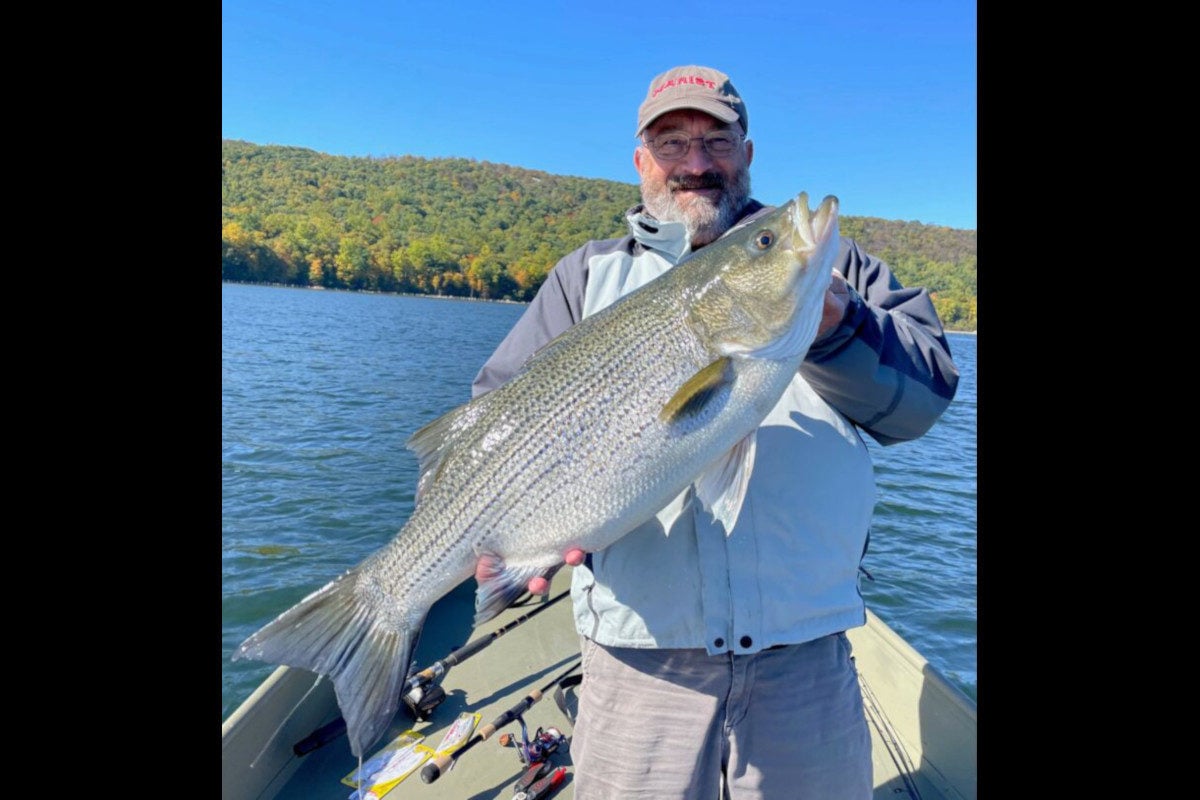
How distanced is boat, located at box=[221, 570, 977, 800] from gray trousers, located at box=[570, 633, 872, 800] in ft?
5.20

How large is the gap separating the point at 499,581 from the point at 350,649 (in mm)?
666

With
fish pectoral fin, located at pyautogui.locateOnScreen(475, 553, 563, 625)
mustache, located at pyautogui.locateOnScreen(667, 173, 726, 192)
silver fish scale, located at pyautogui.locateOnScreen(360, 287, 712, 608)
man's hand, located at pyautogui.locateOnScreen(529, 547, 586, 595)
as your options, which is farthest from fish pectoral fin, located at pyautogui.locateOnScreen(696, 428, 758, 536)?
mustache, located at pyautogui.locateOnScreen(667, 173, 726, 192)

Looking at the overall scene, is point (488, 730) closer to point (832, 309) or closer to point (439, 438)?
point (439, 438)

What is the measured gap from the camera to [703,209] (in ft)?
9.56

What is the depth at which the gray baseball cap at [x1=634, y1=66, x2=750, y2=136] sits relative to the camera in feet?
9.04

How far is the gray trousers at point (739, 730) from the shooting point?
2.35m

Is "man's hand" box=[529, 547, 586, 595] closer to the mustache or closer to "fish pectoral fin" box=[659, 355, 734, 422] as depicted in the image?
"fish pectoral fin" box=[659, 355, 734, 422]

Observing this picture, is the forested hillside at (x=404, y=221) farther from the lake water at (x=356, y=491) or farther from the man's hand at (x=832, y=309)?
the man's hand at (x=832, y=309)

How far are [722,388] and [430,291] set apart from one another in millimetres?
85559

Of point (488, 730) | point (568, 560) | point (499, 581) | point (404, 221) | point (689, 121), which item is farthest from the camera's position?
point (404, 221)

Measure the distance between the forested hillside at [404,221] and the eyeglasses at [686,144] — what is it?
59.1 m

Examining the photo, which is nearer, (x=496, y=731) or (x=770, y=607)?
(x=770, y=607)

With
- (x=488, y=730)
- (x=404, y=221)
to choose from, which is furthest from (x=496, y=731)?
(x=404, y=221)
